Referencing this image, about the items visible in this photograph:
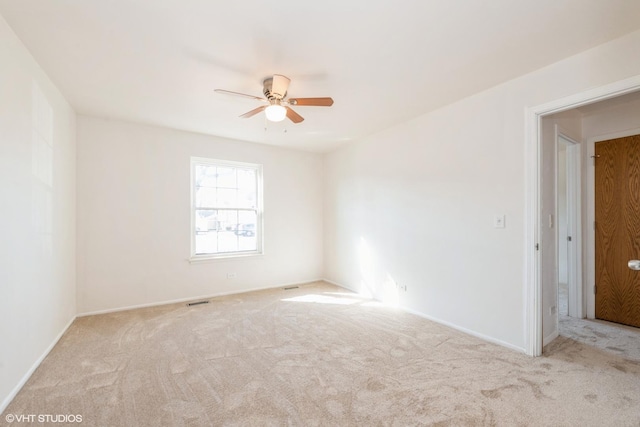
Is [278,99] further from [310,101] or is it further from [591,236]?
[591,236]

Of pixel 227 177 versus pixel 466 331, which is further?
pixel 227 177

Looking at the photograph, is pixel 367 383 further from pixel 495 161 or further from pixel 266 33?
pixel 266 33

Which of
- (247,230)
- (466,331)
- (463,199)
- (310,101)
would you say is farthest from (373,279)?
(310,101)

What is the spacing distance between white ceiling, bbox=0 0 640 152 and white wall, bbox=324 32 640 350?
0.70ft

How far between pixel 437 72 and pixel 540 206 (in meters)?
1.52

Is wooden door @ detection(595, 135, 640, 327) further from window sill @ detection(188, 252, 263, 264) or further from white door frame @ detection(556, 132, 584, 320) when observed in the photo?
window sill @ detection(188, 252, 263, 264)

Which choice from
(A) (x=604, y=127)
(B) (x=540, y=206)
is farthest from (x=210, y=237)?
(A) (x=604, y=127)

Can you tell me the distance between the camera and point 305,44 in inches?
85.0

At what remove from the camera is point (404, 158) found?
388 cm

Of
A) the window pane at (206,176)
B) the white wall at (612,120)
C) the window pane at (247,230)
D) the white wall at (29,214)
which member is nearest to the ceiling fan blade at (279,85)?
the white wall at (29,214)

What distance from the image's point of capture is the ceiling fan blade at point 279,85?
8.04ft

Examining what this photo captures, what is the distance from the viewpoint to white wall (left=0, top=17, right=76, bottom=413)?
77.1 inches

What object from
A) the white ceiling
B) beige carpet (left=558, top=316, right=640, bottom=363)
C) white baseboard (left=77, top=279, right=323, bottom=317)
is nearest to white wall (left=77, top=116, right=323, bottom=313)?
white baseboard (left=77, top=279, right=323, bottom=317)

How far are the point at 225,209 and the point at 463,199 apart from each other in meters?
3.54
